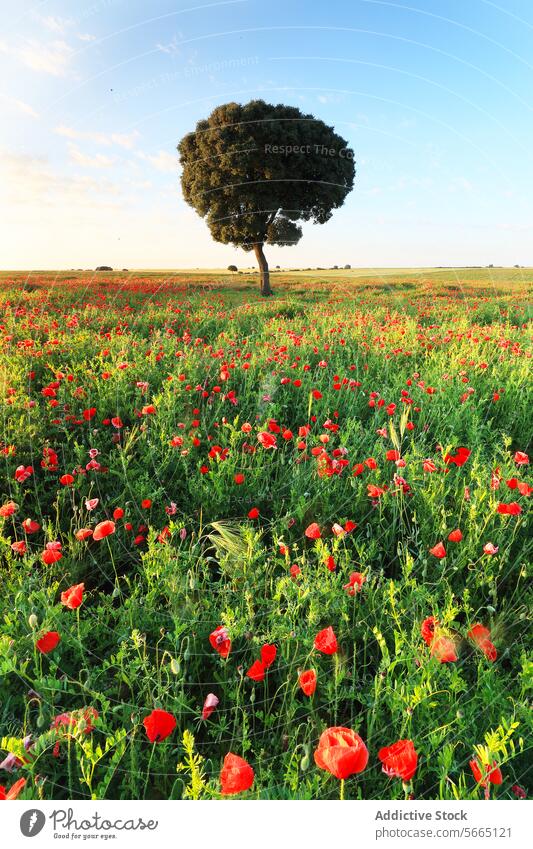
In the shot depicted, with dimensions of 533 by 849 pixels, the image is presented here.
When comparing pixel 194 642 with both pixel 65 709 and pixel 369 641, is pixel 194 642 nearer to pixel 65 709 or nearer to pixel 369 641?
pixel 65 709

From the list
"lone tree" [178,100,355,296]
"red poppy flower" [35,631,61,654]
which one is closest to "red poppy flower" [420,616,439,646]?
"red poppy flower" [35,631,61,654]

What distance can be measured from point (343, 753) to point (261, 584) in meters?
1.09

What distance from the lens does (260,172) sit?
6.84m

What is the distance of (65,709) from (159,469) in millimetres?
1606

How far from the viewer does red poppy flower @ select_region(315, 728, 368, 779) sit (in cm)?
105

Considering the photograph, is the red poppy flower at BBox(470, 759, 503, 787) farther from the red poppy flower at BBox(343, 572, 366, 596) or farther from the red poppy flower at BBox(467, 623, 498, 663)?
the red poppy flower at BBox(343, 572, 366, 596)

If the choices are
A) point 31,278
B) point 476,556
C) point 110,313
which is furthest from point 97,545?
point 31,278

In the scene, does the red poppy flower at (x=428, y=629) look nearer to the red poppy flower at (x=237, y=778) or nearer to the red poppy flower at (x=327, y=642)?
the red poppy flower at (x=327, y=642)

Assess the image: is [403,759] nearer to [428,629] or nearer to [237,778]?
[237,778]

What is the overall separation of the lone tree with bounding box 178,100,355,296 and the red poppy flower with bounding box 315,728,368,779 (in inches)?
196

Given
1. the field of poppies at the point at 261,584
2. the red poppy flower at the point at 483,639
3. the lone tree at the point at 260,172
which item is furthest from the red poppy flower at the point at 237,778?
the lone tree at the point at 260,172

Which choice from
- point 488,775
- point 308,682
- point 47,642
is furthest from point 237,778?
point 47,642

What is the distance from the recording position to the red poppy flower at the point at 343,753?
41.4 inches
